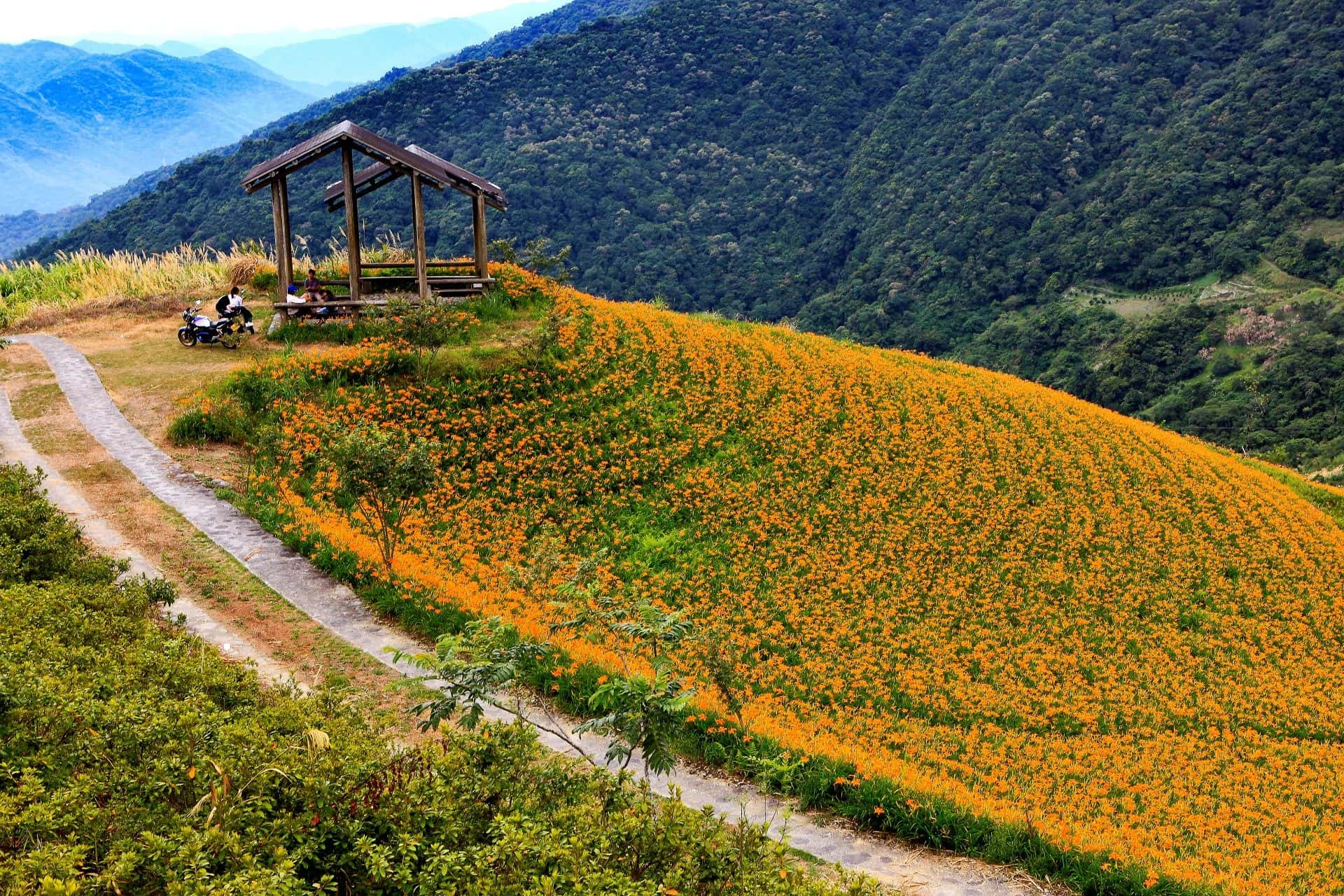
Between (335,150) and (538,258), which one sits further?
(538,258)

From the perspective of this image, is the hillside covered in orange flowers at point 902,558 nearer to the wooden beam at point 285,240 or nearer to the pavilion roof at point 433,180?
the pavilion roof at point 433,180

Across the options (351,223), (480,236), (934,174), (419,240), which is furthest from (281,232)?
(934,174)

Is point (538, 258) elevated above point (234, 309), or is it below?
above

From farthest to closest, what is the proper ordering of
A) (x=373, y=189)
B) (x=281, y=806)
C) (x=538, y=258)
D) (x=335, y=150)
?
(x=538, y=258) → (x=373, y=189) → (x=335, y=150) → (x=281, y=806)

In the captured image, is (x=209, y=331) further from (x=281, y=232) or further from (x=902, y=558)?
(x=902, y=558)

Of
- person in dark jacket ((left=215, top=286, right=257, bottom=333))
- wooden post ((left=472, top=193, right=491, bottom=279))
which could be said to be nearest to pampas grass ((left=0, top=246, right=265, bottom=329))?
person in dark jacket ((left=215, top=286, right=257, bottom=333))

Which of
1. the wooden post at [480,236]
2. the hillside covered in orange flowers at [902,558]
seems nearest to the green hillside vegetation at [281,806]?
the hillside covered in orange flowers at [902,558]

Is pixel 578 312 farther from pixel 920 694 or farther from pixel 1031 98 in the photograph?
pixel 1031 98
